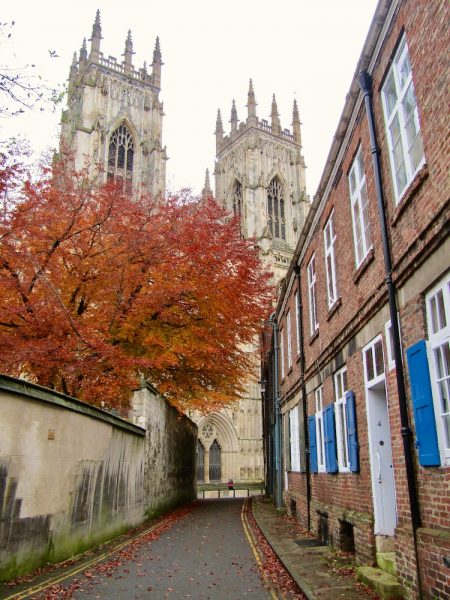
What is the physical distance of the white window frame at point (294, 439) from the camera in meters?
14.7

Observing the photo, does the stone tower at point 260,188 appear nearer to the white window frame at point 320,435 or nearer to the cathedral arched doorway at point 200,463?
the cathedral arched doorway at point 200,463

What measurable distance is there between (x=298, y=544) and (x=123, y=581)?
162 inches

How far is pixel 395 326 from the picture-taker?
6.32 metres

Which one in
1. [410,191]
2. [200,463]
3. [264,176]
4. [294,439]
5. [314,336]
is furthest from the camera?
[264,176]

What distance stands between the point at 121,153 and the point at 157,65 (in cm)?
1376

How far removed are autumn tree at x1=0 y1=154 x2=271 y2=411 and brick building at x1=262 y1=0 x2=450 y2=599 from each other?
4882 mm

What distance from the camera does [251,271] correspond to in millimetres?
18078

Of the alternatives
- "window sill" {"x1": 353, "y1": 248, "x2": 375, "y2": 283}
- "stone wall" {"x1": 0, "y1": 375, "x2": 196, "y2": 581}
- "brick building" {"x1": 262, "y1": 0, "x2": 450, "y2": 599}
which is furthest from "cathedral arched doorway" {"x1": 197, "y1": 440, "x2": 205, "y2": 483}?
"window sill" {"x1": 353, "y1": 248, "x2": 375, "y2": 283}

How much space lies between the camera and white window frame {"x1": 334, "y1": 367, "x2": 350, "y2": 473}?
30.3 ft

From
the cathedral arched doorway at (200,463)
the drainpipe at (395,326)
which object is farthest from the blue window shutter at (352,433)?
the cathedral arched doorway at (200,463)

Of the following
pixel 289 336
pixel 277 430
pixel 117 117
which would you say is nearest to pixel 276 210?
pixel 117 117

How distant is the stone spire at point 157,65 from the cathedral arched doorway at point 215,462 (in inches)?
1595

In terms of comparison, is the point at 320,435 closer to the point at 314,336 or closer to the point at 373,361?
the point at 314,336

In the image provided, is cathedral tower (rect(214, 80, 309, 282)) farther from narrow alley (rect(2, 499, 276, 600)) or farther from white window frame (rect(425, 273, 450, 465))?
white window frame (rect(425, 273, 450, 465))
